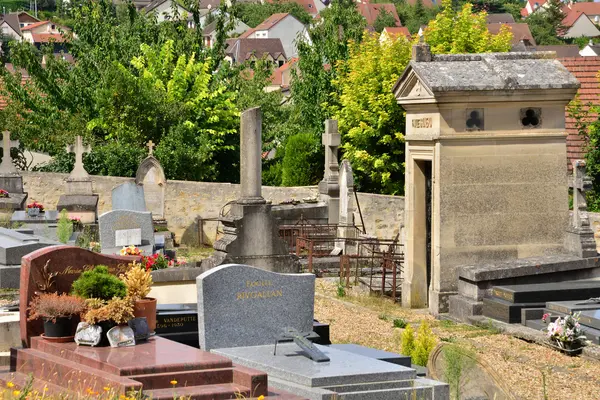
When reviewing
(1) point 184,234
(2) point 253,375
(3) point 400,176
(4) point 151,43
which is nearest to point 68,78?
(4) point 151,43

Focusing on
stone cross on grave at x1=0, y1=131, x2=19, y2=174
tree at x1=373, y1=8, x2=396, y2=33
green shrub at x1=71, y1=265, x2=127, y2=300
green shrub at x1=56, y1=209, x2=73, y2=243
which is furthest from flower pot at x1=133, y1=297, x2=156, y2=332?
tree at x1=373, y1=8, x2=396, y2=33

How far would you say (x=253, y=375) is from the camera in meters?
9.60

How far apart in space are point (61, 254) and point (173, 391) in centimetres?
244

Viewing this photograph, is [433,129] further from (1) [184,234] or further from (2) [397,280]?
(1) [184,234]

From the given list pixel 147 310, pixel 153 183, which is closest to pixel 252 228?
pixel 147 310

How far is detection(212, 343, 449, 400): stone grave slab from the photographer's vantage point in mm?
9773

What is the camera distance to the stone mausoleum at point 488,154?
1652 cm

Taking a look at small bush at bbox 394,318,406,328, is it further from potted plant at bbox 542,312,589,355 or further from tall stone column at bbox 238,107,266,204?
tall stone column at bbox 238,107,266,204

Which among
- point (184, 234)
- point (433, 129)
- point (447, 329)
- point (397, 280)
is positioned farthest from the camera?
point (184, 234)

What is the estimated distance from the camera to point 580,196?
17.9m

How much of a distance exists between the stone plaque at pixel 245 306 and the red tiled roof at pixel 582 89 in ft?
54.3

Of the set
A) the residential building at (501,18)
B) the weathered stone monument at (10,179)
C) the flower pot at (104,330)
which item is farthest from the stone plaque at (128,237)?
the residential building at (501,18)

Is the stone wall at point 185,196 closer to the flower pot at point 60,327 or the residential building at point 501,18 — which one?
the flower pot at point 60,327

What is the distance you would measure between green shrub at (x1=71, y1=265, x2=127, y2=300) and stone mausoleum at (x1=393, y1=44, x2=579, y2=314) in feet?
21.9
